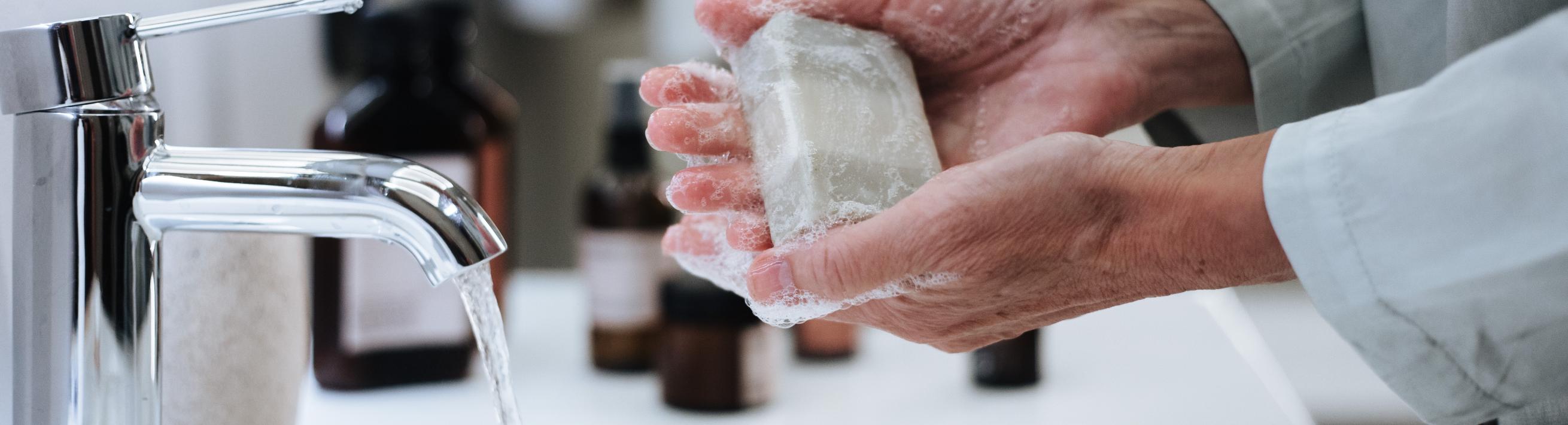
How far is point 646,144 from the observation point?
0.82 meters

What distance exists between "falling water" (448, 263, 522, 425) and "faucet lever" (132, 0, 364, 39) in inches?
4.0

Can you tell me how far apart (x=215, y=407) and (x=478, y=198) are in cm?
32

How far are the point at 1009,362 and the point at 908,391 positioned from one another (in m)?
0.07

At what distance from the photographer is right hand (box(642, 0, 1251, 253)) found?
59 centimetres

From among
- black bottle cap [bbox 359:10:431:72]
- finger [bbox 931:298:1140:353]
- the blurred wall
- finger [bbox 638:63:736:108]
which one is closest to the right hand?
finger [bbox 638:63:736:108]

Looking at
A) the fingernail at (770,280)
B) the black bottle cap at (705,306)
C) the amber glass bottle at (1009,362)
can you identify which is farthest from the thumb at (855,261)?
the amber glass bottle at (1009,362)

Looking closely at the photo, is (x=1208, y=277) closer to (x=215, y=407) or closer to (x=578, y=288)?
(x=215, y=407)

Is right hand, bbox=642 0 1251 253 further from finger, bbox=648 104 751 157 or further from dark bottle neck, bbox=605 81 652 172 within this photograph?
dark bottle neck, bbox=605 81 652 172

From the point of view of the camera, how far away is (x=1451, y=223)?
37 cm

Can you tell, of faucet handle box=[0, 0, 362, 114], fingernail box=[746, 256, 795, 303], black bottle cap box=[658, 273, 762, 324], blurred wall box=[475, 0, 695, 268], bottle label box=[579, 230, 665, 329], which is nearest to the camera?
Result: faucet handle box=[0, 0, 362, 114]

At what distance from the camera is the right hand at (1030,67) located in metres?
0.59

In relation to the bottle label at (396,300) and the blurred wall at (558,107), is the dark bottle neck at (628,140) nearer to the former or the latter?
the bottle label at (396,300)

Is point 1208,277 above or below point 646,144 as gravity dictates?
above

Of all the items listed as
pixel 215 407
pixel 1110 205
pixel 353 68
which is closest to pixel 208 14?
pixel 215 407
